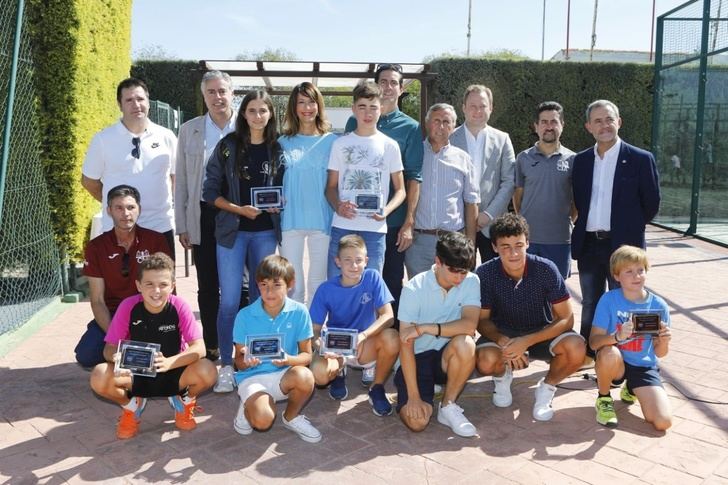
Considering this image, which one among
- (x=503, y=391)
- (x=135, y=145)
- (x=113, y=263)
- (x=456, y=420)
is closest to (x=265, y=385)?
(x=456, y=420)

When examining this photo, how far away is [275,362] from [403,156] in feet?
6.44

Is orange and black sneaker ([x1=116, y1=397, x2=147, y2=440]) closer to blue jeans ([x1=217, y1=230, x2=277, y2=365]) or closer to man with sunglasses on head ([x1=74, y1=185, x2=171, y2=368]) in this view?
man with sunglasses on head ([x1=74, y1=185, x2=171, y2=368])

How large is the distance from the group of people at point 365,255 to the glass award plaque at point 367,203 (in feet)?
0.04

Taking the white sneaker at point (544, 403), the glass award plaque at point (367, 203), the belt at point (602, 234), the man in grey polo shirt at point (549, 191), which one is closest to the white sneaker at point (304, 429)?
the white sneaker at point (544, 403)

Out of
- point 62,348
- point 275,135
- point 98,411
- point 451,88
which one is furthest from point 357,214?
point 451,88

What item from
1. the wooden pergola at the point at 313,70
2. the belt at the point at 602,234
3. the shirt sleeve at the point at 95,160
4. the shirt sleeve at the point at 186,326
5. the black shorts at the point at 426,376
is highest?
the wooden pergola at the point at 313,70

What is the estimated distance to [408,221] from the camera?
484 centimetres

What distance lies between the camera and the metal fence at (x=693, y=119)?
11359mm

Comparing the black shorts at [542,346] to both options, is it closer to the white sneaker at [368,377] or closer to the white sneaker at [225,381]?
the white sneaker at [368,377]

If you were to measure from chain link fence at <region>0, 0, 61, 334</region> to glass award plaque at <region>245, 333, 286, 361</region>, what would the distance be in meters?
3.57

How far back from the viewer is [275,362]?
3756 millimetres

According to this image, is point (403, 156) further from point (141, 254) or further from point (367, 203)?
point (141, 254)

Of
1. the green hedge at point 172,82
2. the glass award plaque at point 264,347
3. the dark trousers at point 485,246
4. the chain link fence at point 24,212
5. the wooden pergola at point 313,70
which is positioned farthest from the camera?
the green hedge at point 172,82

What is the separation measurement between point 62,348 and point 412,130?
3.51 m
